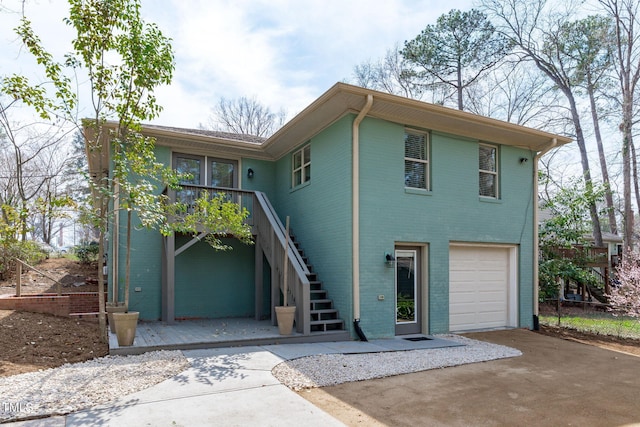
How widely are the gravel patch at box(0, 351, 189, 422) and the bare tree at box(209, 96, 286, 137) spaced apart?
19.4 m

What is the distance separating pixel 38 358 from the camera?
5770mm

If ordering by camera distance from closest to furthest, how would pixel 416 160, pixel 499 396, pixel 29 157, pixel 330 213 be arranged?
1. pixel 499 396
2. pixel 330 213
3. pixel 416 160
4. pixel 29 157

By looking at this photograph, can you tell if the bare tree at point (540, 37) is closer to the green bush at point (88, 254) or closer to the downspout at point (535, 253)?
the downspout at point (535, 253)

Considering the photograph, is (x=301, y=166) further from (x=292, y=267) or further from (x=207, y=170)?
(x=292, y=267)

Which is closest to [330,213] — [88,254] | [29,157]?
[88,254]

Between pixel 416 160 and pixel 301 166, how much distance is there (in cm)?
276

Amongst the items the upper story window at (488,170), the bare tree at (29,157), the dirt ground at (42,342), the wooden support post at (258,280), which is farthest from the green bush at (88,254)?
the upper story window at (488,170)

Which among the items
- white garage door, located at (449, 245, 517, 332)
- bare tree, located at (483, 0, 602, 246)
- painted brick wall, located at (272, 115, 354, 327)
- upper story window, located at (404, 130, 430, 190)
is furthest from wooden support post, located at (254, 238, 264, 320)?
bare tree, located at (483, 0, 602, 246)

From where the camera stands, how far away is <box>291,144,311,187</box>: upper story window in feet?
32.4

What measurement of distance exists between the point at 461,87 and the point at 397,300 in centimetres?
1346

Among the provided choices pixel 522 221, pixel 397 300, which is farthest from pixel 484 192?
pixel 397 300

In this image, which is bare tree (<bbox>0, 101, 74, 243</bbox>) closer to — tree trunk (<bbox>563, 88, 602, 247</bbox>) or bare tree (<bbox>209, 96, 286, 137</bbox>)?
bare tree (<bbox>209, 96, 286, 137</bbox>)

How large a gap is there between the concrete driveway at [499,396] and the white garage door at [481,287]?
2.41 meters

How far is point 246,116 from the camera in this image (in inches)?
960
